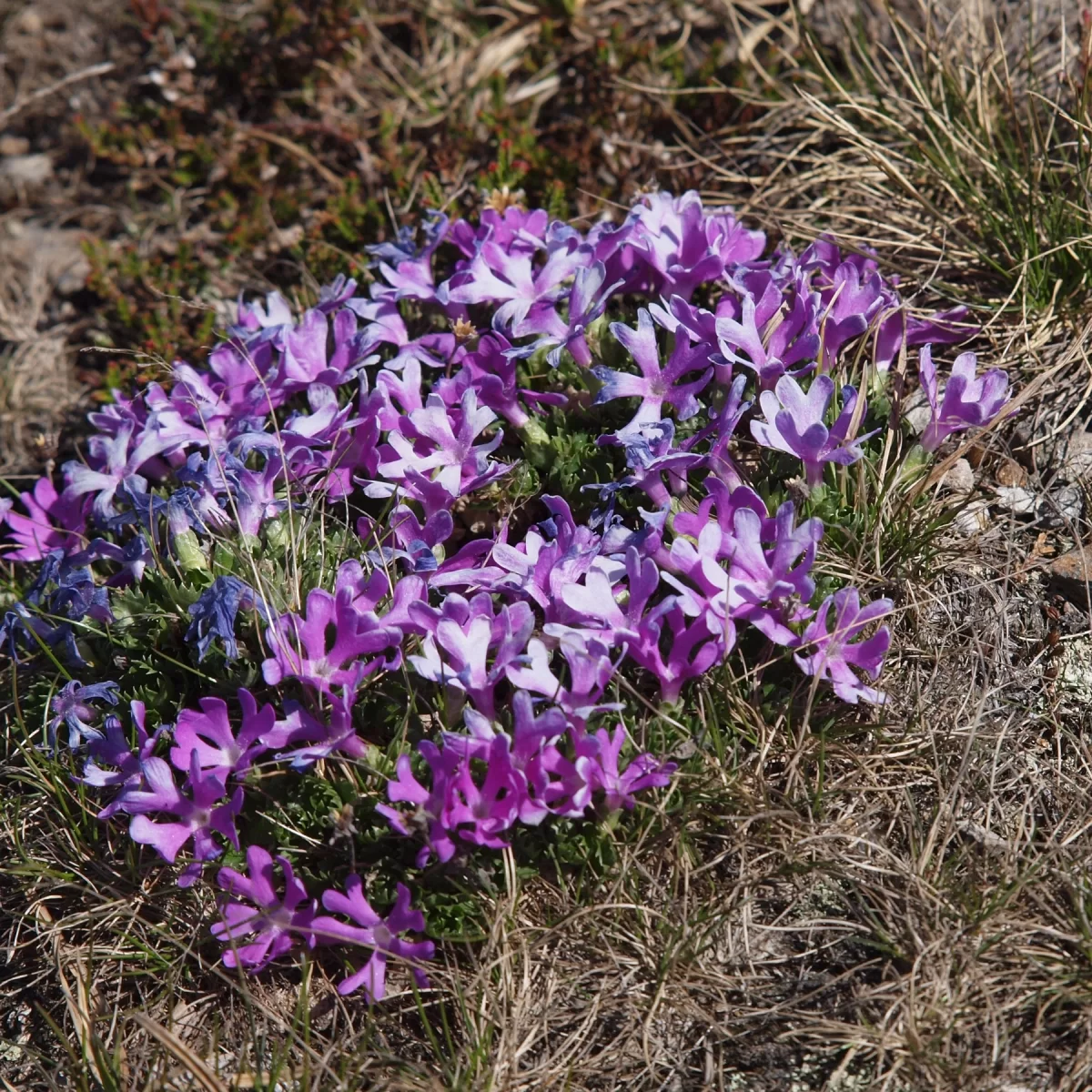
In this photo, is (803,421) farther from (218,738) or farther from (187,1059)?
(187,1059)

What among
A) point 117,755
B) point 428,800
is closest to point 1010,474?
point 428,800

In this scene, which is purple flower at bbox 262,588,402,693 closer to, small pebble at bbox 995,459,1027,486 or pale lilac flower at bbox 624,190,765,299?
pale lilac flower at bbox 624,190,765,299

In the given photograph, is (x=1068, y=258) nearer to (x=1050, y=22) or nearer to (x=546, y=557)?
(x=1050, y=22)

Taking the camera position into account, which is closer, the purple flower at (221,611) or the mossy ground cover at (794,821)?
the mossy ground cover at (794,821)

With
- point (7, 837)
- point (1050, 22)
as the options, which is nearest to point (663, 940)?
point (7, 837)

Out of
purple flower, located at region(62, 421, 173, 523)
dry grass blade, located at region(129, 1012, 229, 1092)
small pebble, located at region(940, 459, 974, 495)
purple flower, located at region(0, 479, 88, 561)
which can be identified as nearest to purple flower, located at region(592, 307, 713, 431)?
small pebble, located at region(940, 459, 974, 495)

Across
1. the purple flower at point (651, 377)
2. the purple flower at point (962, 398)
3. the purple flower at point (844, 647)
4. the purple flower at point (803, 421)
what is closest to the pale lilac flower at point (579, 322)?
the purple flower at point (651, 377)

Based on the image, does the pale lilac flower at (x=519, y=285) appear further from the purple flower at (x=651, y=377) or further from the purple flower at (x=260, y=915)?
the purple flower at (x=260, y=915)
